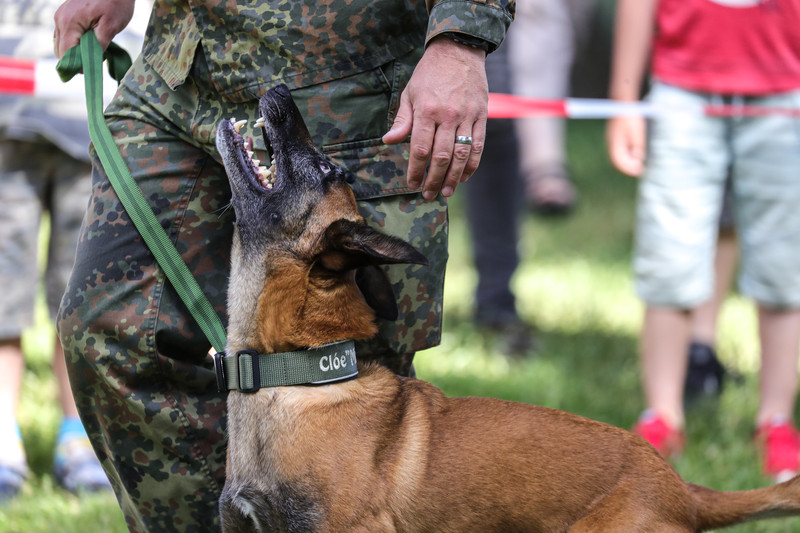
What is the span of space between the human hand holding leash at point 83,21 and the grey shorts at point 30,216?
1.21m

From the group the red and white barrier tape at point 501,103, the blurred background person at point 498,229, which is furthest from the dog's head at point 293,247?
the blurred background person at point 498,229

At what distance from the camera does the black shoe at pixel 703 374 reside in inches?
196

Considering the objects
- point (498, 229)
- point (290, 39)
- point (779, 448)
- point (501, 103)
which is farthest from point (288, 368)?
point (498, 229)

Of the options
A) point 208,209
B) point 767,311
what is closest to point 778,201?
point 767,311

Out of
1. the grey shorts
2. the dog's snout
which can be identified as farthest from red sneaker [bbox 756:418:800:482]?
the grey shorts

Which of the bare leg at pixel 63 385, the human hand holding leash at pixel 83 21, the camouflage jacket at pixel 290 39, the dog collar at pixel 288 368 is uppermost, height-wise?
the human hand holding leash at pixel 83 21

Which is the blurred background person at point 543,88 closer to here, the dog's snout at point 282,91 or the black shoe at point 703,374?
the black shoe at point 703,374

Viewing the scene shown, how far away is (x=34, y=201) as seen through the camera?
13.4ft

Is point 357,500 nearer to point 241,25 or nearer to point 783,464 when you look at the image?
point 241,25

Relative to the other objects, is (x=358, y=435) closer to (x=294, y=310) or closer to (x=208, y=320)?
(x=294, y=310)

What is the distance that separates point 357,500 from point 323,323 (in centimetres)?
50

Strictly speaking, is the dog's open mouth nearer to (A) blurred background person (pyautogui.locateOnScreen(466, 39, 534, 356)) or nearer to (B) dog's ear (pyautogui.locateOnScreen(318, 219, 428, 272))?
(B) dog's ear (pyautogui.locateOnScreen(318, 219, 428, 272))

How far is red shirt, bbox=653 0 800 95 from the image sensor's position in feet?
13.7

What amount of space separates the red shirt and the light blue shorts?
0.24 feet
